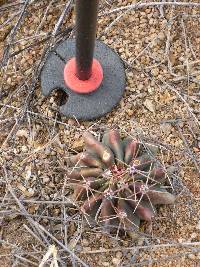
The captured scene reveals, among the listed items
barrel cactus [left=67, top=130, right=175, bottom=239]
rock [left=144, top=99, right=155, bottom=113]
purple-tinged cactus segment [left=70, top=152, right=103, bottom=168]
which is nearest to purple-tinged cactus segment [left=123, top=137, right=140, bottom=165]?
barrel cactus [left=67, top=130, right=175, bottom=239]

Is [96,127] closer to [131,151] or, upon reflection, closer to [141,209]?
[131,151]

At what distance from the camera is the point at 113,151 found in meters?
2.05

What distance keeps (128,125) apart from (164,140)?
0.55ft

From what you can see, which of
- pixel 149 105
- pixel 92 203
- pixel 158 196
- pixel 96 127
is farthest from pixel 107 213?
pixel 149 105

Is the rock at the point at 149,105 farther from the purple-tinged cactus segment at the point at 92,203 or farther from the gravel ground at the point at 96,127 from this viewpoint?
the purple-tinged cactus segment at the point at 92,203

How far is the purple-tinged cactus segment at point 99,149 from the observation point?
1971 mm

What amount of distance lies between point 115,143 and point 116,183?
0.18 m

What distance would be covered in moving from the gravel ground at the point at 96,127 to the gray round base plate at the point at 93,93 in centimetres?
4

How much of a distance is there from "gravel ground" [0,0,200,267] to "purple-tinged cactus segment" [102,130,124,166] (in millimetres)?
166

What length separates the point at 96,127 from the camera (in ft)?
7.48

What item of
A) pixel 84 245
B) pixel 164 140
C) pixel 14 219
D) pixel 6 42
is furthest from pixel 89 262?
pixel 6 42

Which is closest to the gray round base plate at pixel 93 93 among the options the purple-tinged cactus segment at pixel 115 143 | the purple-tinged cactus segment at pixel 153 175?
the purple-tinged cactus segment at pixel 115 143

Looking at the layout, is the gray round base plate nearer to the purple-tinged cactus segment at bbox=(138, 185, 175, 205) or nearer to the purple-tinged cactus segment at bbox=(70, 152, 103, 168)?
the purple-tinged cactus segment at bbox=(70, 152, 103, 168)

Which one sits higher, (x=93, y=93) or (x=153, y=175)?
(x=93, y=93)
